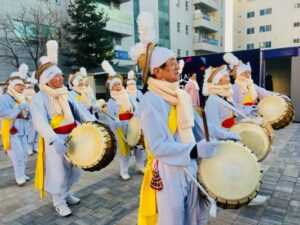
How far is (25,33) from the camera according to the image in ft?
61.9

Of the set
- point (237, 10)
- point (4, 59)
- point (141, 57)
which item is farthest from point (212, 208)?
point (237, 10)

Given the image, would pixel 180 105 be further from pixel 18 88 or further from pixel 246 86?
pixel 18 88

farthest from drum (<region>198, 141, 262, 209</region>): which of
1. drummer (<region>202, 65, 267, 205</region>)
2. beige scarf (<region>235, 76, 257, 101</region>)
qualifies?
beige scarf (<region>235, 76, 257, 101</region>)

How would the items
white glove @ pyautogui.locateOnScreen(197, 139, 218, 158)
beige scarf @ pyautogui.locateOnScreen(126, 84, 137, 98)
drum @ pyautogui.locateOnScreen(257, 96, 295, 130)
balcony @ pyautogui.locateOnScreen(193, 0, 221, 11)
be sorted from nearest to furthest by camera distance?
white glove @ pyautogui.locateOnScreen(197, 139, 218, 158) < drum @ pyautogui.locateOnScreen(257, 96, 295, 130) < beige scarf @ pyautogui.locateOnScreen(126, 84, 137, 98) < balcony @ pyautogui.locateOnScreen(193, 0, 221, 11)

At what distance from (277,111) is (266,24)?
48524 mm

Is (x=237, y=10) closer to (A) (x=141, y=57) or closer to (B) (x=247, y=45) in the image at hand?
(B) (x=247, y=45)

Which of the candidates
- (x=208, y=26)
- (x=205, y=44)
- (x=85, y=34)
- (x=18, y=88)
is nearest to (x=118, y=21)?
(x=85, y=34)

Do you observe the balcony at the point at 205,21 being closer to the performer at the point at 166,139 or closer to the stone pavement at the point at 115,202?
the stone pavement at the point at 115,202

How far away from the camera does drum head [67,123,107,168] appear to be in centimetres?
320

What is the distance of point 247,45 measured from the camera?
49.2m

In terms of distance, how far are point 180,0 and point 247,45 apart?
1940 cm

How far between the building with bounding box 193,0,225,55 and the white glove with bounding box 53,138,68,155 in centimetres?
3582

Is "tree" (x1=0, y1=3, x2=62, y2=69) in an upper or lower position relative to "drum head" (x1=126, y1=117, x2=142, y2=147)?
upper

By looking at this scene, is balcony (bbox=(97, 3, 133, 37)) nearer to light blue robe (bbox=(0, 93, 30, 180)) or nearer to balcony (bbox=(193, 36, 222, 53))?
balcony (bbox=(193, 36, 222, 53))
